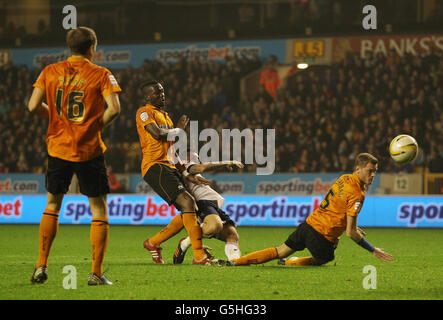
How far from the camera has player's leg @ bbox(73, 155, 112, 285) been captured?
20.2 feet

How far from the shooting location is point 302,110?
21.2 meters

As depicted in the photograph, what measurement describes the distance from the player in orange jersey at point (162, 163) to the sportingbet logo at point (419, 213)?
9.48 meters

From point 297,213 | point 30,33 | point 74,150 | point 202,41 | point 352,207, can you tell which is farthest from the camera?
point 30,33

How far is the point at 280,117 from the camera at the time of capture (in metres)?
21.4

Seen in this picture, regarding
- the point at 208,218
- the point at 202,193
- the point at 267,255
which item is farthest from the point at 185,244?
the point at 267,255

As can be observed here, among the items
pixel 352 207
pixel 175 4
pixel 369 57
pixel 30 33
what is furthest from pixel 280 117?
pixel 352 207

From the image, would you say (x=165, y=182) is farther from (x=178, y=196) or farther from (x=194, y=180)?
(x=194, y=180)

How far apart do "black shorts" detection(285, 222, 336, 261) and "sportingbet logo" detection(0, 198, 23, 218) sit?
12174 millimetres

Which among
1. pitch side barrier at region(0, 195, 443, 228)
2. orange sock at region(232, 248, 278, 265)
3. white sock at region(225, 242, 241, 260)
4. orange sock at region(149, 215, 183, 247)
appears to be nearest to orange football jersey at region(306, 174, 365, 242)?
orange sock at region(232, 248, 278, 265)

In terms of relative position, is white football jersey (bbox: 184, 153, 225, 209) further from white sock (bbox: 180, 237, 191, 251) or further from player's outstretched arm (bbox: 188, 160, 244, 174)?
white sock (bbox: 180, 237, 191, 251)

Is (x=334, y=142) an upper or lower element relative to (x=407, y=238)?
upper
